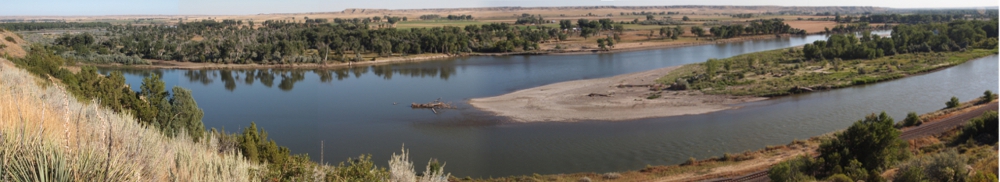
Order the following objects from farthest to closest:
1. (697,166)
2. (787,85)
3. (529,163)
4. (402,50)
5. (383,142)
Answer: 1. (402,50)
2. (787,85)
3. (383,142)
4. (529,163)
5. (697,166)

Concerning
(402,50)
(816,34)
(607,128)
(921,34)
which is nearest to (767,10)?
(816,34)

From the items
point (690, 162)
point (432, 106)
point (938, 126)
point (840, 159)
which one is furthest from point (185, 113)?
point (938, 126)

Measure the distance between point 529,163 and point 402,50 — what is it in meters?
25.0

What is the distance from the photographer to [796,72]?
22.6m

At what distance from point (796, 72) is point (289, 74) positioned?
64.2 ft

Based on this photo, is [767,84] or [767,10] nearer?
[767,84]

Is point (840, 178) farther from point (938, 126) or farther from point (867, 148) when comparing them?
point (938, 126)

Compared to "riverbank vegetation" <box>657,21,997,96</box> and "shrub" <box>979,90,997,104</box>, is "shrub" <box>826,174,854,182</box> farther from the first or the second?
"riverbank vegetation" <box>657,21,997,96</box>

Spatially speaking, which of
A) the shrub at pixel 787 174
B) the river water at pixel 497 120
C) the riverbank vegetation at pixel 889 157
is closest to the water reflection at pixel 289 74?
the river water at pixel 497 120

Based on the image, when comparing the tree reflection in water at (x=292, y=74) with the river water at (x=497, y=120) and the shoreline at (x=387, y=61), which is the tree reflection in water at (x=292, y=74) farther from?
the shoreline at (x=387, y=61)

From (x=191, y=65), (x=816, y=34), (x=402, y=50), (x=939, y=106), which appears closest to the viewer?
(x=939, y=106)

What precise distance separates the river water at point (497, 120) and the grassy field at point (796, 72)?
71 centimetres

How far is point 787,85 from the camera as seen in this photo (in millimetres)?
19172

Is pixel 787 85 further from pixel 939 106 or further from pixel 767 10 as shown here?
pixel 767 10
